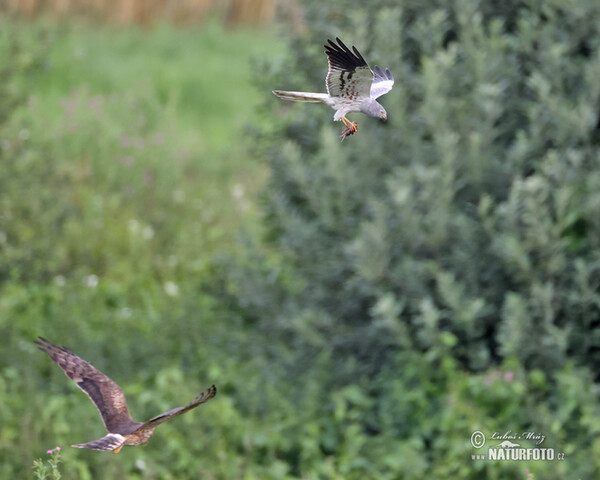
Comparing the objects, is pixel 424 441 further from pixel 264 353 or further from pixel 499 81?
pixel 499 81

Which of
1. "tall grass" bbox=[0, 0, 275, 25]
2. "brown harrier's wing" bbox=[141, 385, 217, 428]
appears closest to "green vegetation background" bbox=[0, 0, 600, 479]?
"brown harrier's wing" bbox=[141, 385, 217, 428]

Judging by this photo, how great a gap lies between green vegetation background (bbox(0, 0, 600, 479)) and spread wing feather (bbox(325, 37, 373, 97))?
2.61 m

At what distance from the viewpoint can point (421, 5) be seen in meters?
4.58

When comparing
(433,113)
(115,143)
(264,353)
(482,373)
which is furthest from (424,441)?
(115,143)

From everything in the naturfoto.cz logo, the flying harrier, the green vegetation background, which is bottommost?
the flying harrier

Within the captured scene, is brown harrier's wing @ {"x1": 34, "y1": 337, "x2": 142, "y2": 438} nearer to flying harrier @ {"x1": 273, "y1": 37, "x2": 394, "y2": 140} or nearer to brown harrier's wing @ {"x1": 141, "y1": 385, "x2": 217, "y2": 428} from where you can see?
brown harrier's wing @ {"x1": 141, "y1": 385, "x2": 217, "y2": 428}

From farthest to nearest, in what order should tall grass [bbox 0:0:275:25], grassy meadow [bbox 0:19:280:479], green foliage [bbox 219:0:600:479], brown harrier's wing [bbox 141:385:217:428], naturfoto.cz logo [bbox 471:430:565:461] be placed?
tall grass [bbox 0:0:275:25] → grassy meadow [bbox 0:19:280:479] → green foliage [bbox 219:0:600:479] → naturfoto.cz logo [bbox 471:430:565:461] → brown harrier's wing [bbox 141:385:217:428]

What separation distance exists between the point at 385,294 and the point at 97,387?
275cm

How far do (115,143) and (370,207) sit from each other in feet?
14.3

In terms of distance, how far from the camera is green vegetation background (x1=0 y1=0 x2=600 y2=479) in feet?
12.6

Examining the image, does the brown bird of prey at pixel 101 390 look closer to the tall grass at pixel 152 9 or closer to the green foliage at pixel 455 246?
the green foliage at pixel 455 246

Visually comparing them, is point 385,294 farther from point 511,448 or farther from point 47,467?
point 47,467

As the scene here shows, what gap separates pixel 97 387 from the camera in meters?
1.58

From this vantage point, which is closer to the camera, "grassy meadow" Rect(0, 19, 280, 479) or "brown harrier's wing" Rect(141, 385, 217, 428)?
"brown harrier's wing" Rect(141, 385, 217, 428)
